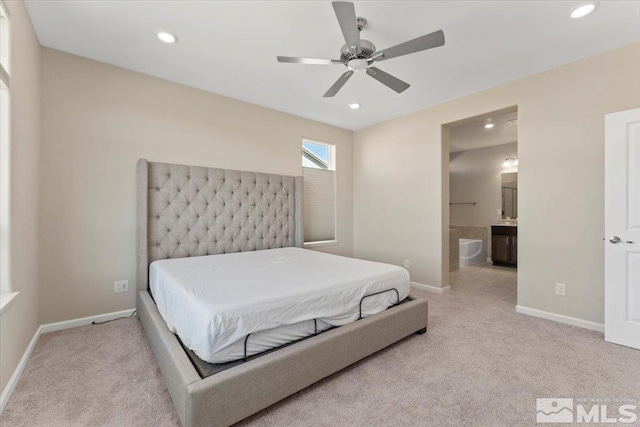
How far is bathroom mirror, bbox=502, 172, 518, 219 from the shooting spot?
6078mm

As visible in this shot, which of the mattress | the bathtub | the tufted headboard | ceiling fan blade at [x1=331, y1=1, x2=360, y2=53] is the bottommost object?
the bathtub

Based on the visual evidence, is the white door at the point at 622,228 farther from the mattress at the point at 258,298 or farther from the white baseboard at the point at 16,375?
the white baseboard at the point at 16,375

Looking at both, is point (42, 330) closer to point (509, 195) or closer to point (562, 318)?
point (562, 318)

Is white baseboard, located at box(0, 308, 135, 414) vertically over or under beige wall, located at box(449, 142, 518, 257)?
under

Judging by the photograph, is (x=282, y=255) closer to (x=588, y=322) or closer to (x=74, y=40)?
(x=74, y=40)

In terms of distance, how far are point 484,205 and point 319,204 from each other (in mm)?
4342

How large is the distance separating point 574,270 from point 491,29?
97.1 inches

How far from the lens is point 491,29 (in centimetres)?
229

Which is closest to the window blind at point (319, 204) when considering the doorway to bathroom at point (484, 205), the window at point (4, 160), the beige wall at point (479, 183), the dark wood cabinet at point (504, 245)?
the doorway to bathroom at point (484, 205)

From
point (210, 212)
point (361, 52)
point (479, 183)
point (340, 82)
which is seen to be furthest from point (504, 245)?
point (210, 212)

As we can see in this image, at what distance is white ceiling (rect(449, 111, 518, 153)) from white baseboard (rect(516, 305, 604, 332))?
2691 millimetres

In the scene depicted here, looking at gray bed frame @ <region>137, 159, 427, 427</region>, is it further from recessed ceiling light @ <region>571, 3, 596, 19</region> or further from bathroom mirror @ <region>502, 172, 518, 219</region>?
bathroom mirror @ <region>502, 172, 518, 219</region>

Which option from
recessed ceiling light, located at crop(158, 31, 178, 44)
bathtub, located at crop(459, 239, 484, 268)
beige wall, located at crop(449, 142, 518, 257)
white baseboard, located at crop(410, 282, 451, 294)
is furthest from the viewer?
beige wall, located at crop(449, 142, 518, 257)

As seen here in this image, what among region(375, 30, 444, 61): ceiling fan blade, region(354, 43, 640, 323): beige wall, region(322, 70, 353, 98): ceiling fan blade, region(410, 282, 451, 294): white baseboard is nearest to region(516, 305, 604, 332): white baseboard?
region(354, 43, 640, 323): beige wall
